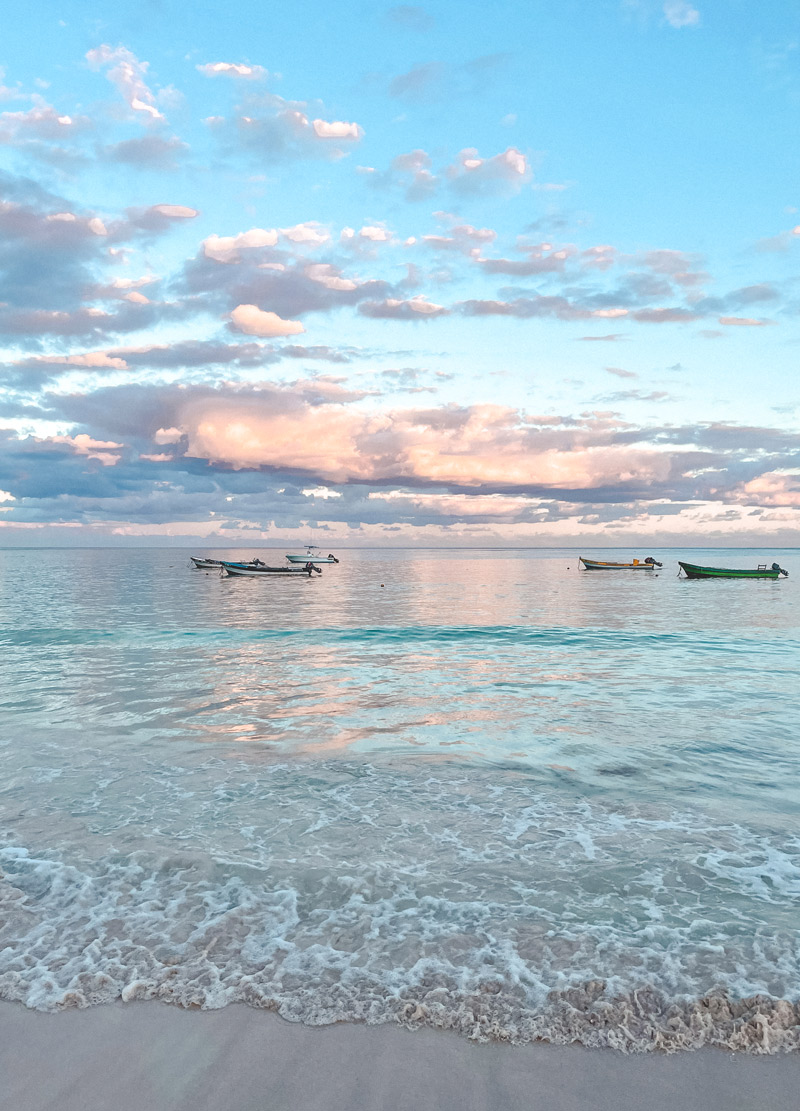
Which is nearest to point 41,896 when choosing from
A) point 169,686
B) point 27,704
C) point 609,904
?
point 609,904

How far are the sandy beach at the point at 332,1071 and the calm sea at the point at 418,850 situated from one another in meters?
0.28

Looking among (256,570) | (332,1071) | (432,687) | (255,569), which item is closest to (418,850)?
(332,1071)

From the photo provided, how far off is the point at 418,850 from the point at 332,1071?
14.6 feet

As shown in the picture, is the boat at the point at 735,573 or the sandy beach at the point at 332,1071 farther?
the boat at the point at 735,573

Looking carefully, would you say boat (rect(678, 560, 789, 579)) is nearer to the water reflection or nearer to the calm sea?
the water reflection

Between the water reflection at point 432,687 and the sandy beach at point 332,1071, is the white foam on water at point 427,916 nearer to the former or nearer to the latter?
the sandy beach at point 332,1071

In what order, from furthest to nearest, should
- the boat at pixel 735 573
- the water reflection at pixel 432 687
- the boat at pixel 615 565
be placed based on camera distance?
the boat at pixel 615 565 → the boat at pixel 735 573 → the water reflection at pixel 432 687

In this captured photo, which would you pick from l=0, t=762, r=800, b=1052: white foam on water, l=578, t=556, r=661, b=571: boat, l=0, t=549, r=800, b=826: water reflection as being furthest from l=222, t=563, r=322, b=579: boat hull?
l=0, t=762, r=800, b=1052: white foam on water

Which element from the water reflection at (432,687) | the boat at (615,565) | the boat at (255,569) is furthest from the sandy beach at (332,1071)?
the boat at (615,565)

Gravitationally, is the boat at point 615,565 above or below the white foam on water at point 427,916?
below

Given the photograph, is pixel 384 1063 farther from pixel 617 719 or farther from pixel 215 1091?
pixel 617 719

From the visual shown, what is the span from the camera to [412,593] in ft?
268

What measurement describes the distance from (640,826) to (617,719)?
27.1ft

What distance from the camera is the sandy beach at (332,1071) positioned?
203 inches
